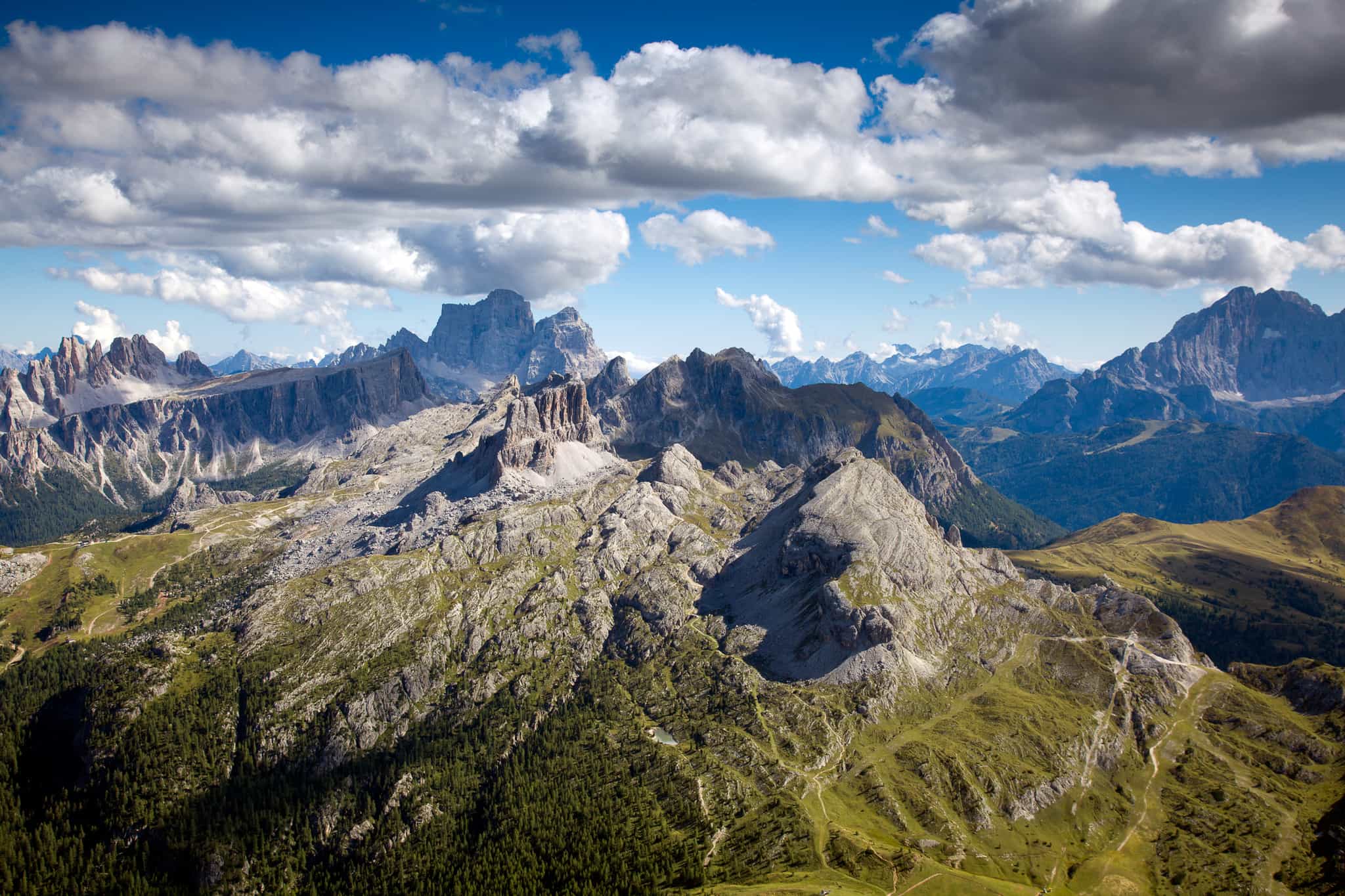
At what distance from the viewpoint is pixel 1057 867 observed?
177500 mm

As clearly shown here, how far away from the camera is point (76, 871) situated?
194 meters

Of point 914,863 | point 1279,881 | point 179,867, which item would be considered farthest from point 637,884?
point 1279,881

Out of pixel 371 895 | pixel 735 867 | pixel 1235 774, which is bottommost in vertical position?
pixel 371 895

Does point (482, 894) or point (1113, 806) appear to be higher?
point (1113, 806)

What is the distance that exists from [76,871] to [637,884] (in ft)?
483

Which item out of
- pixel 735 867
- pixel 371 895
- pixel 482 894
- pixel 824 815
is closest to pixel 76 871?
pixel 371 895

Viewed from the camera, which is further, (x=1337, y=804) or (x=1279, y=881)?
(x=1337, y=804)

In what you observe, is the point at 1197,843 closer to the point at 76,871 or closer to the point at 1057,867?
the point at 1057,867

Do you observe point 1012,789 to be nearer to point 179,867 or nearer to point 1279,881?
point 1279,881

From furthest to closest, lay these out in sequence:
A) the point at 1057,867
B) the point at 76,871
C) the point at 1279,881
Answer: the point at 76,871, the point at 1057,867, the point at 1279,881

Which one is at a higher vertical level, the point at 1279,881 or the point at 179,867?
the point at 1279,881

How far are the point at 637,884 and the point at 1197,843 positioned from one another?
134426 millimetres

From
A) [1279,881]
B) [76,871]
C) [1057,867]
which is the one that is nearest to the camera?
[1279,881]

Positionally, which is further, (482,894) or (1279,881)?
(482,894)
